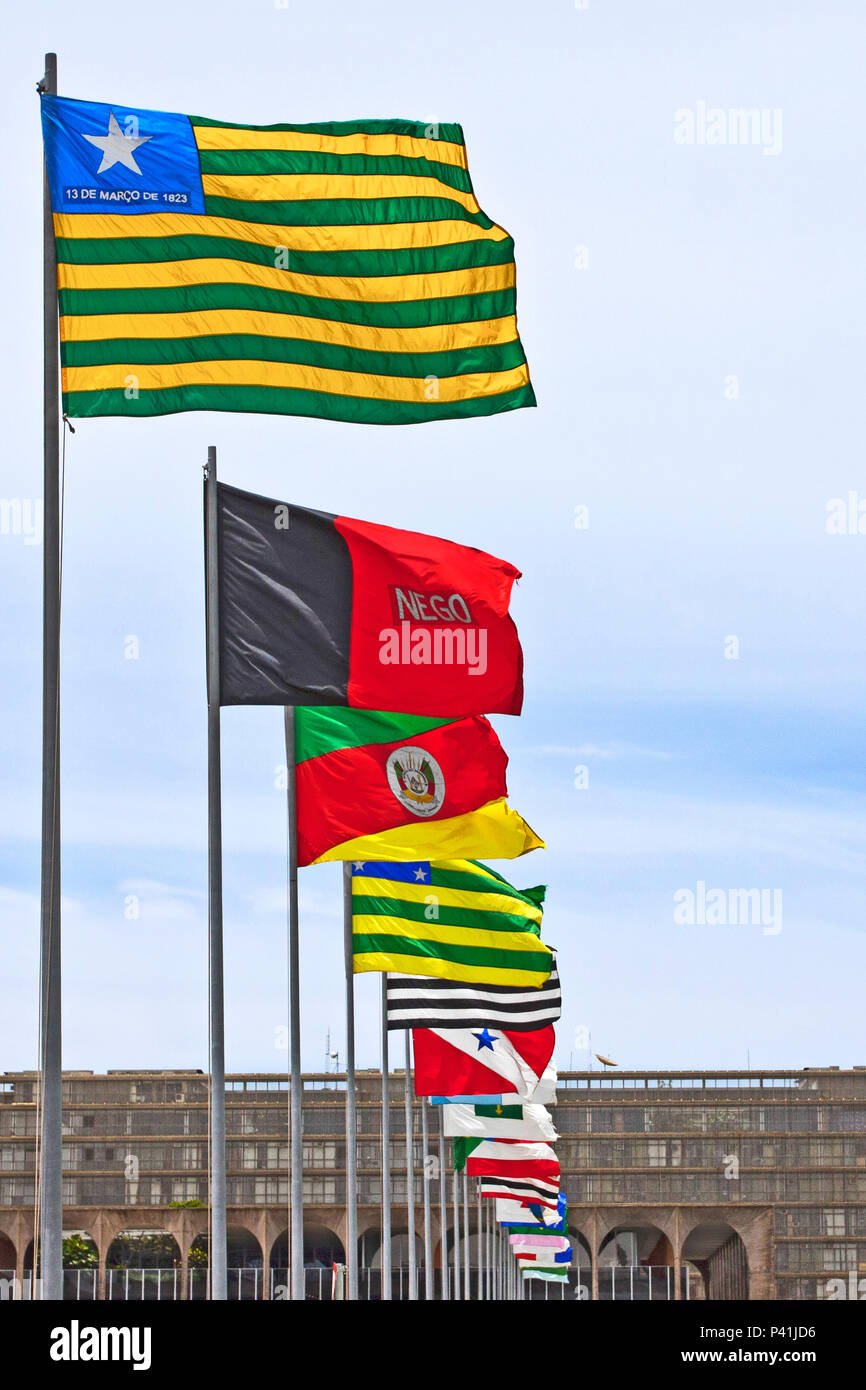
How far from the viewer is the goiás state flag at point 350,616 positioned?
54.5ft

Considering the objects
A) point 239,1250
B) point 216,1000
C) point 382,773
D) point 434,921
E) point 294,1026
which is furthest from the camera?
point 239,1250

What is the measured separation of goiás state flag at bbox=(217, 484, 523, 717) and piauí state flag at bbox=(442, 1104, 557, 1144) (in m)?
24.6

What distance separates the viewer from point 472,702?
17.6m

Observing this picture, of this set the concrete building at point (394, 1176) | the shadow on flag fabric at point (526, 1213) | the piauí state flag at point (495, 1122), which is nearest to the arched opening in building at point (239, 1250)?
the concrete building at point (394, 1176)

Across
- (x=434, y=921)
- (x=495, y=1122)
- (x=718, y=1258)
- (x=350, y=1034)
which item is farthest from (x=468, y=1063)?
(x=718, y=1258)

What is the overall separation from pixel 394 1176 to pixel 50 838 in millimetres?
127867

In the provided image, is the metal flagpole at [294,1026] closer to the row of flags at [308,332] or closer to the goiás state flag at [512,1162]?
the row of flags at [308,332]

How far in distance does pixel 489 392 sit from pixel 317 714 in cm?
755

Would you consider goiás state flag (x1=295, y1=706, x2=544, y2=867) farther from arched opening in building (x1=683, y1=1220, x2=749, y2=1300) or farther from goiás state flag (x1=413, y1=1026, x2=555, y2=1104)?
arched opening in building (x1=683, y1=1220, x2=749, y2=1300)

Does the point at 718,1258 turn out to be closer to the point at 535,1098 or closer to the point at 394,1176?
the point at 394,1176

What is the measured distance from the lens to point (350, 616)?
16.9 m

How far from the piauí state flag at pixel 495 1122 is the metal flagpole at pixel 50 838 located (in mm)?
28064
